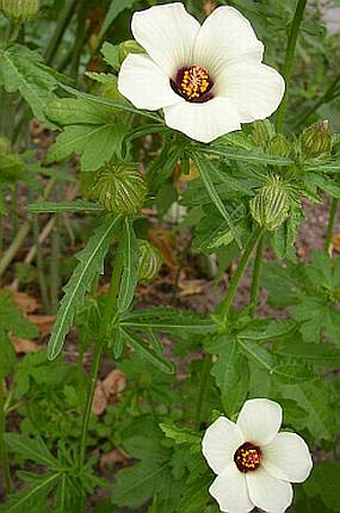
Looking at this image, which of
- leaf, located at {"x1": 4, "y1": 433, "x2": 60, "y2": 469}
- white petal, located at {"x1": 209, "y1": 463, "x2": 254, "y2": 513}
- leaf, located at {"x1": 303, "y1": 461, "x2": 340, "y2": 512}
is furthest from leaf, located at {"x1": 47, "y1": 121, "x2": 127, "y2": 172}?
leaf, located at {"x1": 303, "y1": 461, "x2": 340, "y2": 512}

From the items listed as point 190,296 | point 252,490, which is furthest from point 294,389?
point 190,296

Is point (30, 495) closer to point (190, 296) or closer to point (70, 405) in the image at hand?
point (70, 405)

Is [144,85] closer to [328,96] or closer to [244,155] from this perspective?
[244,155]

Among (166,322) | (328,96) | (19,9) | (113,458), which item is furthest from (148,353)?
(113,458)

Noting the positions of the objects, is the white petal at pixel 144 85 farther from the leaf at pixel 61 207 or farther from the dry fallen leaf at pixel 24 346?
the dry fallen leaf at pixel 24 346

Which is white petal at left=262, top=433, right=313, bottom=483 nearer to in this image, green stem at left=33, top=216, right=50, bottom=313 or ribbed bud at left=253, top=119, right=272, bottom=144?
ribbed bud at left=253, top=119, right=272, bottom=144
